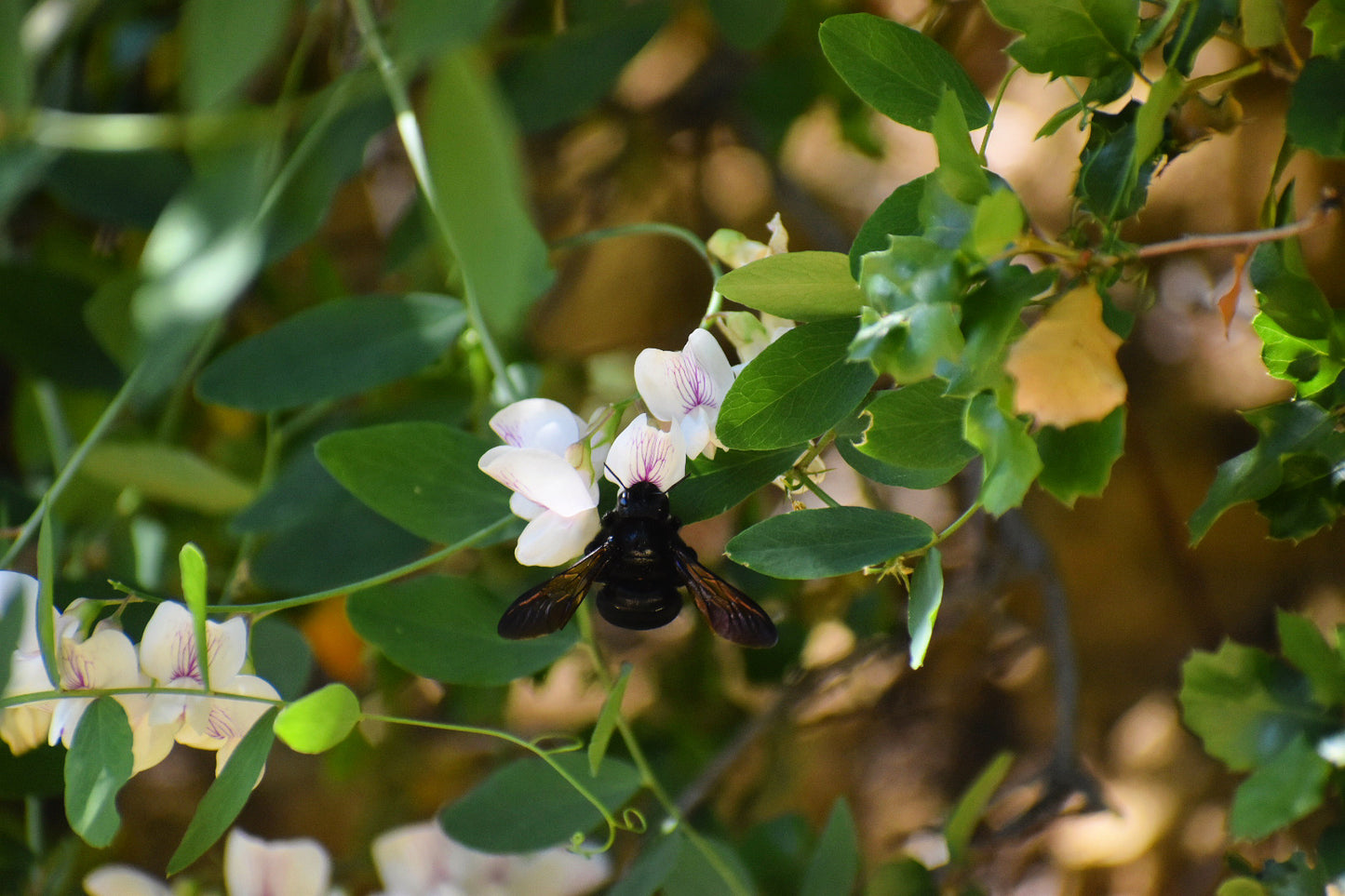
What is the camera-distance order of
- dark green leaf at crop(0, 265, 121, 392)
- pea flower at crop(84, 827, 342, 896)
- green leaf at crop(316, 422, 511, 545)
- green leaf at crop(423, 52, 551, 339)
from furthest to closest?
1. dark green leaf at crop(0, 265, 121, 392)
2. pea flower at crop(84, 827, 342, 896)
3. green leaf at crop(316, 422, 511, 545)
4. green leaf at crop(423, 52, 551, 339)

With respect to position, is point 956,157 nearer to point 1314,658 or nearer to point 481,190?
point 481,190

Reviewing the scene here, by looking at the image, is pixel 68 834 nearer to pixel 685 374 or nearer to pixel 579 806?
pixel 579 806

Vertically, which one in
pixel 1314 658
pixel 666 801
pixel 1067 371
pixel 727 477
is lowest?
pixel 666 801

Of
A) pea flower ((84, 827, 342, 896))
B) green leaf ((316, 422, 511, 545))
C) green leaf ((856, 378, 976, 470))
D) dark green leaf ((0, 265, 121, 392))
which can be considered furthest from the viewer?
dark green leaf ((0, 265, 121, 392))

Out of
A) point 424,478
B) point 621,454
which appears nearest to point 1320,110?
point 621,454

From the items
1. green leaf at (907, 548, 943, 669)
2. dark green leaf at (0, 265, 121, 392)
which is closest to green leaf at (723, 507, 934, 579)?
green leaf at (907, 548, 943, 669)

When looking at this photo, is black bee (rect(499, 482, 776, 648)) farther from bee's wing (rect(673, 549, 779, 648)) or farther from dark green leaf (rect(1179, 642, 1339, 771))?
dark green leaf (rect(1179, 642, 1339, 771))
